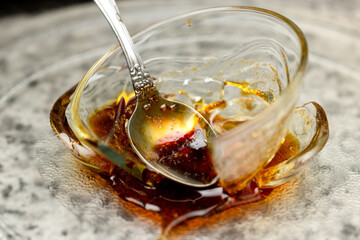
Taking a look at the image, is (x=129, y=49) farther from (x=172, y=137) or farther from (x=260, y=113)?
(x=260, y=113)

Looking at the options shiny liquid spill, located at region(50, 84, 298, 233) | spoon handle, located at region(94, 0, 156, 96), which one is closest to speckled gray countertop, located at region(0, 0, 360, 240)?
shiny liquid spill, located at region(50, 84, 298, 233)

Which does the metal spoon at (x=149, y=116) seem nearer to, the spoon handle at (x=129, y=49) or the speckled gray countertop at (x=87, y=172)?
the spoon handle at (x=129, y=49)

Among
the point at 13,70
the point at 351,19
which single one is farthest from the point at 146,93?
the point at 351,19

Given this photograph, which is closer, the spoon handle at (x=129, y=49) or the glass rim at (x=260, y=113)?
the glass rim at (x=260, y=113)

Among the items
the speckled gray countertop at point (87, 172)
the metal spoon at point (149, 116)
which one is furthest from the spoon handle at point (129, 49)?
the speckled gray countertop at point (87, 172)

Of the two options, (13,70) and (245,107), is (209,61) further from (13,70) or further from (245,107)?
(13,70)
